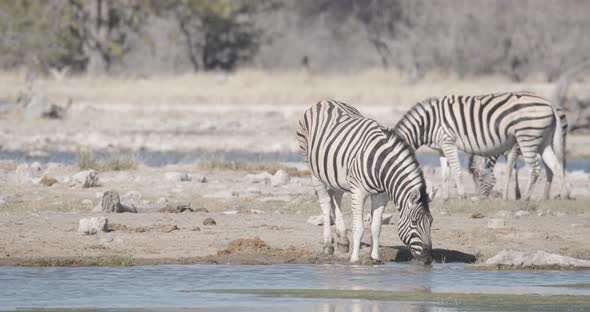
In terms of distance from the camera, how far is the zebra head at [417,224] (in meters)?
11.0

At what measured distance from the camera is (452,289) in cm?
1051

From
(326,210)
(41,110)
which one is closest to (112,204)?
(326,210)

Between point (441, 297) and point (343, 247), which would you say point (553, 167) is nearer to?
point (343, 247)

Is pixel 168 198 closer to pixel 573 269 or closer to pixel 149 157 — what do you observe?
pixel 573 269

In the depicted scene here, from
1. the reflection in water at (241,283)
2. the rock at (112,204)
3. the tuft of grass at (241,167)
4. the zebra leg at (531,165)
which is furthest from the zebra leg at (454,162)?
the reflection in water at (241,283)

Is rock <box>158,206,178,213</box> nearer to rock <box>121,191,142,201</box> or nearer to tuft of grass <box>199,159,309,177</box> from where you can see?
rock <box>121,191,142,201</box>

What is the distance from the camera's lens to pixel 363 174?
11266mm

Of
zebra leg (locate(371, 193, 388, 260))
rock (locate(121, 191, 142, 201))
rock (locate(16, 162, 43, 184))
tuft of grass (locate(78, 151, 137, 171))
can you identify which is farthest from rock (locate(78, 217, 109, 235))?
tuft of grass (locate(78, 151, 137, 171))

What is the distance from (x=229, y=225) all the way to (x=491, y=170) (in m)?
5.04

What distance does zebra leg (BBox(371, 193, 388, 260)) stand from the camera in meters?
11.4

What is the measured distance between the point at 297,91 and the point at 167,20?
61.6ft

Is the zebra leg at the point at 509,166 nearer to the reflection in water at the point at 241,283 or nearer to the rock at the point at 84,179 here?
the reflection in water at the point at 241,283

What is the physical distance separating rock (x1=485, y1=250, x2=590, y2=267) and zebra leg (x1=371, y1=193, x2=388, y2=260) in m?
1.10

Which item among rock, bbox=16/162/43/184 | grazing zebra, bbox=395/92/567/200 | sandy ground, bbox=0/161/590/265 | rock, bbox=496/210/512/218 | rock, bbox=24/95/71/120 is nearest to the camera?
sandy ground, bbox=0/161/590/265
